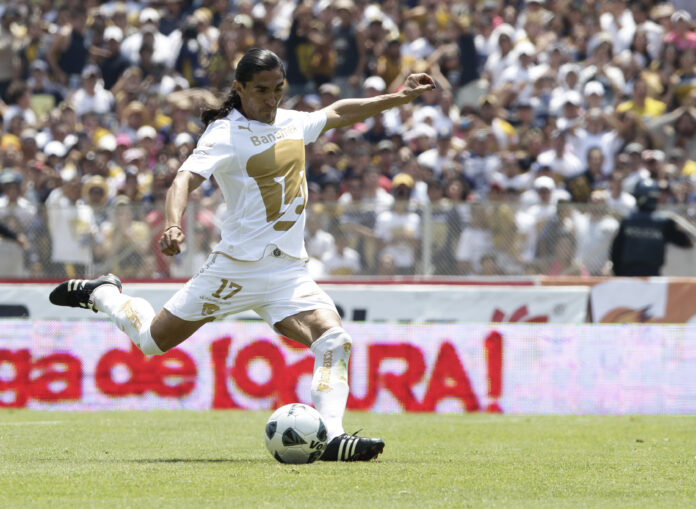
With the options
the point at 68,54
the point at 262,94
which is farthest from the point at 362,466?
the point at 68,54

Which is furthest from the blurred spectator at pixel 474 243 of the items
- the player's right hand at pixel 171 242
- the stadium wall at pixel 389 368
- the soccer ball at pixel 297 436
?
the player's right hand at pixel 171 242

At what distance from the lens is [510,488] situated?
6242mm

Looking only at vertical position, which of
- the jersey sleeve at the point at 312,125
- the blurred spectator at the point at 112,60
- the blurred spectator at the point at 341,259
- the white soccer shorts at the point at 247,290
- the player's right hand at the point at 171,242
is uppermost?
the blurred spectator at the point at 112,60

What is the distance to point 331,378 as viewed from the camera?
7375mm

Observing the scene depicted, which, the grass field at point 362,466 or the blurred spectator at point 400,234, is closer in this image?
the grass field at point 362,466

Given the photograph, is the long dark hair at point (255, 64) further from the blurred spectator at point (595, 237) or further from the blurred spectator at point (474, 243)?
the blurred spectator at point (595, 237)

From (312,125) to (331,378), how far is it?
5.31 ft

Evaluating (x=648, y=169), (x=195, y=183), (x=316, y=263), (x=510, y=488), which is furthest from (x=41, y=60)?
(x=510, y=488)

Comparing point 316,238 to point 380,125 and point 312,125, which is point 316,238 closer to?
point 380,125

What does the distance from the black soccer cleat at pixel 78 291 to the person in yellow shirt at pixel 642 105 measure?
38.8 ft

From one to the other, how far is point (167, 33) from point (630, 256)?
9977mm

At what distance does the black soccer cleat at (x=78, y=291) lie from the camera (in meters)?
8.29

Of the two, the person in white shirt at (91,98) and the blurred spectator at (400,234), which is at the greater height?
the person in white shirt at (91,98)

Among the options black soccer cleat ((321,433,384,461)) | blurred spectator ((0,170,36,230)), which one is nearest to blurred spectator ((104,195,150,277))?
blurred spectator ((0,170,36,230))
